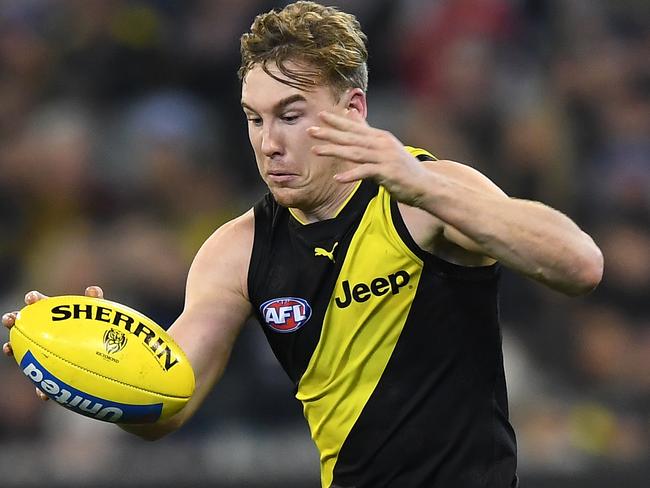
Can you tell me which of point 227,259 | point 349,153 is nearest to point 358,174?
point 349,153

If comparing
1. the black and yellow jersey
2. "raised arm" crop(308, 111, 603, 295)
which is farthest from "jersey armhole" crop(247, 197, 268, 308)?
"raised arm" crop(308, 111, 603, 295)

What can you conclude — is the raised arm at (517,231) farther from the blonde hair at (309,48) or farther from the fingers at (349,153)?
the blonde hair at (309,48)

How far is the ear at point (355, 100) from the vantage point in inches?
160

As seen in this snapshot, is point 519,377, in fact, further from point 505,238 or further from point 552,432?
point 505,238

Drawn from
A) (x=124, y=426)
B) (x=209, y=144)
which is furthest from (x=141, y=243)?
(x=124, y=426)

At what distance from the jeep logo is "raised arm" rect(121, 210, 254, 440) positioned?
0.38m

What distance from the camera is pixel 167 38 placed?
8.94m

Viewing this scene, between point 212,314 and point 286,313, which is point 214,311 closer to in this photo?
point 212,314

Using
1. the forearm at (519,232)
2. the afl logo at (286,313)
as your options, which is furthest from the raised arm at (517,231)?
the afl logo at (286,313)

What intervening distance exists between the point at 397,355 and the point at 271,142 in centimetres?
76

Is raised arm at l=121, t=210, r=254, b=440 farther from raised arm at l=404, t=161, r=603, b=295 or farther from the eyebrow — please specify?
raised arm at l=404, t=161, r=603, b=295

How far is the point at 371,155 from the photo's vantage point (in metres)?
3.36

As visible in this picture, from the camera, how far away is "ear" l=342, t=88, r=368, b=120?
4059mm

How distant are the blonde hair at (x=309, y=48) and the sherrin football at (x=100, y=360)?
900mm
